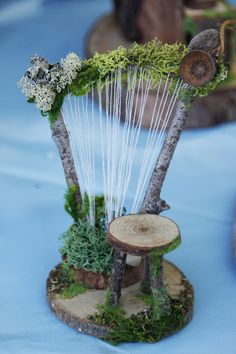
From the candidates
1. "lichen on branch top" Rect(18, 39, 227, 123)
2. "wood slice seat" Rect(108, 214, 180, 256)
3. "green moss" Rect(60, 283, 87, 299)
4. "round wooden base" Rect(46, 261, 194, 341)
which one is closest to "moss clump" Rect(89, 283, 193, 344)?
"round wooden base" Rect(46, 261, 194, 341)

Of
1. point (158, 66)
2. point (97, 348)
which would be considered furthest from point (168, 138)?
point (97, 348)

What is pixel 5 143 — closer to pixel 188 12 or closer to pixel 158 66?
pixel 188 12

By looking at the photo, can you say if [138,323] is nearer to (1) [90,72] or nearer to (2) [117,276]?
(2) [117,276]

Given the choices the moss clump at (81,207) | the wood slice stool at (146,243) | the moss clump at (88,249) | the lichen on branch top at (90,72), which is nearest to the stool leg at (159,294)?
the wood slice stool at (146,243)

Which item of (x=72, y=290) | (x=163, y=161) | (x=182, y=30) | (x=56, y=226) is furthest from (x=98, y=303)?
(x=182, y=30)

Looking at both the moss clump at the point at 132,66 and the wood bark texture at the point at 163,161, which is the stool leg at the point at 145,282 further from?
the moss clump at the point at 132,66
